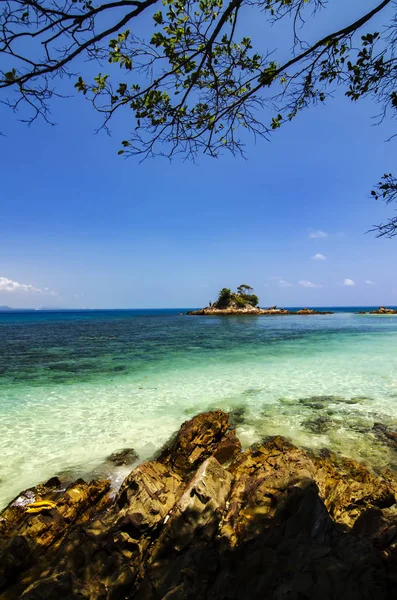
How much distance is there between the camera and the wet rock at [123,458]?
20.9 ft

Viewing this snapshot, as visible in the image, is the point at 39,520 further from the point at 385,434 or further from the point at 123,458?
the point at 385,434

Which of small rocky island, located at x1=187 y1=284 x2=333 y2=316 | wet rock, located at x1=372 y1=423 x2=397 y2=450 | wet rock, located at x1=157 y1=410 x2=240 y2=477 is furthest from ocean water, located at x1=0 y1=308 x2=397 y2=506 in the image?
small rocky island, located at x1=187 y1=284 x2=333 y2=316

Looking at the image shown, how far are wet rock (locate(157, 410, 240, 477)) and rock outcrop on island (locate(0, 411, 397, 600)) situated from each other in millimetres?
1119

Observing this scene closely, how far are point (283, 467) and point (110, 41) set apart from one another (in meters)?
6.60

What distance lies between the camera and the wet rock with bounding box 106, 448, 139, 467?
638 cm

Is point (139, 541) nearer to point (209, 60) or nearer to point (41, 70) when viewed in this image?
point (41, 70)

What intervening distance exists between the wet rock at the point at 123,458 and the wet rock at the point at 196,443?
62cm

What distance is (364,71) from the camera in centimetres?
458

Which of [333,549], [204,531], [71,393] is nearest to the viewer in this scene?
[333,549]

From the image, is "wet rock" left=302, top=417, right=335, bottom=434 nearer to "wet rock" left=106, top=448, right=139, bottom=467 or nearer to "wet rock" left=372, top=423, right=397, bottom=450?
"wet rock" left=372, top=423, right=397, bottom=450

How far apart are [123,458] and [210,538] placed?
3.83m

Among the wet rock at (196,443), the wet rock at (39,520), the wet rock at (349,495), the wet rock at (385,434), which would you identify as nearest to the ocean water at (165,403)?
the wet rock at (385,434)

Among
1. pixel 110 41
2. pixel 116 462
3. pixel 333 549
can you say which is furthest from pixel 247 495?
pixel 110 41

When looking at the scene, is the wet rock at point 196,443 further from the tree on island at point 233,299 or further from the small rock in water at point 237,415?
the tree on island at point 233,299
